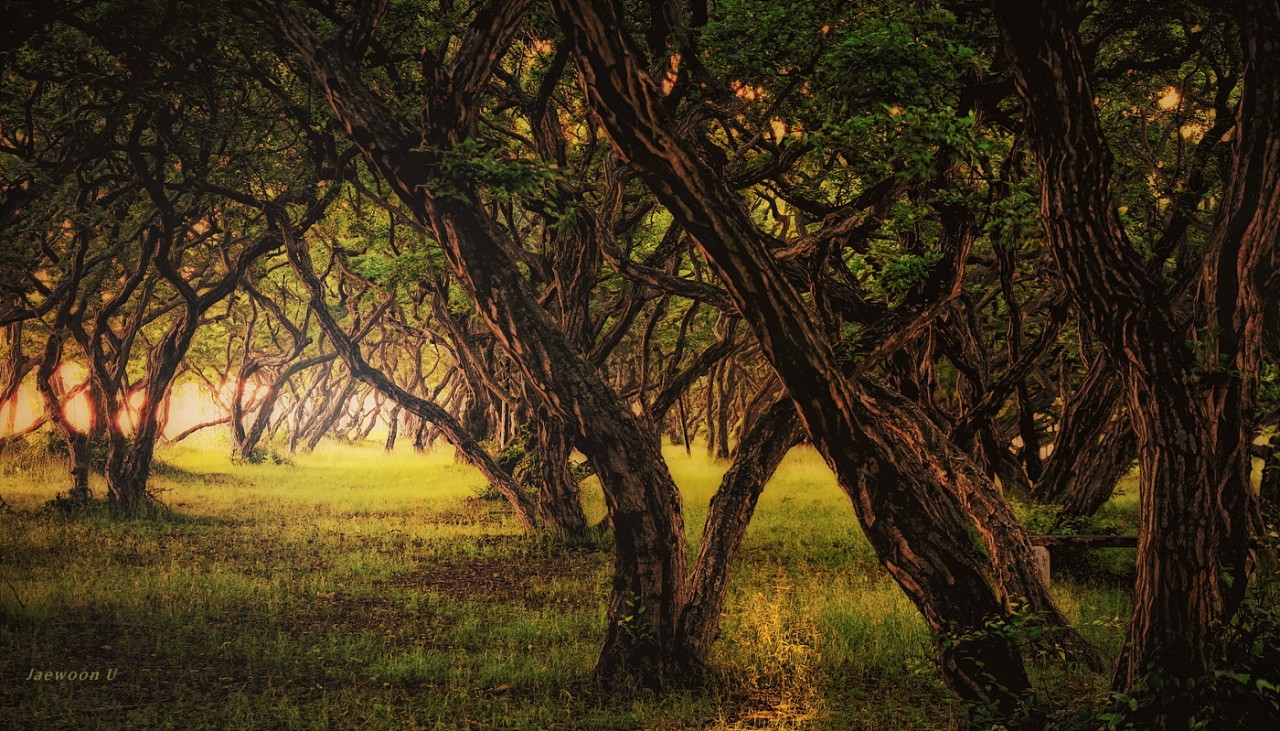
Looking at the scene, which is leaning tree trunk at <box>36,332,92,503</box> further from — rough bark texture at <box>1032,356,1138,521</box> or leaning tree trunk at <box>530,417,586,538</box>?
rough bark texture at <box>1032,356,1138,521</box>

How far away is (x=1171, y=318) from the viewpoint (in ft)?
17.4

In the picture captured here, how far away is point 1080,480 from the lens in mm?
13117

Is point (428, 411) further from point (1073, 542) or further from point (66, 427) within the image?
point (1073, 542)

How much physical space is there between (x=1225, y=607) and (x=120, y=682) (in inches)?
344

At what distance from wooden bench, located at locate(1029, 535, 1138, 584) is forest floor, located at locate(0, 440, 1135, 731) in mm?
780

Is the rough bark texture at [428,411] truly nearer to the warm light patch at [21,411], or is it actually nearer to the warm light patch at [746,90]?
the warm light patch at [746,90]

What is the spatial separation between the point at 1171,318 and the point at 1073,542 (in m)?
4.32

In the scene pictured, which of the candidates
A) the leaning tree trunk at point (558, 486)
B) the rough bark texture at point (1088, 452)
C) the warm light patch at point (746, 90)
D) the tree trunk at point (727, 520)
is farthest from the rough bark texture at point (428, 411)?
the rough bark texture at point (1088, 452)

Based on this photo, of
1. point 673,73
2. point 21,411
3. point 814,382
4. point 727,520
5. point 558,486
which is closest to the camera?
Answer: point 814,382

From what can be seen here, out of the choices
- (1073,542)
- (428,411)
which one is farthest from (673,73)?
(428,411)

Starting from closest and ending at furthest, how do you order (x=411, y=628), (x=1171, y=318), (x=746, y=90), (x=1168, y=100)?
(x=1171, y=318) → (x=411, y=628) → (x=746, y=90) → (x=1168, y=100)

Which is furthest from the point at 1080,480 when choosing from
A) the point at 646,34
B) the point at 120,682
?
the point at 120,682

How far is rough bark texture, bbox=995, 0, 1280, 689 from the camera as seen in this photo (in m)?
5.07

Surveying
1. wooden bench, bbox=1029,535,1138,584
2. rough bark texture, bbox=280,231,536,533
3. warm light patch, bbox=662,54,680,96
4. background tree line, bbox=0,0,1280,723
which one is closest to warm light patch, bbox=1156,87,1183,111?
background tree line, bbox=0,0,1280,723
